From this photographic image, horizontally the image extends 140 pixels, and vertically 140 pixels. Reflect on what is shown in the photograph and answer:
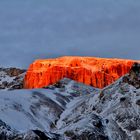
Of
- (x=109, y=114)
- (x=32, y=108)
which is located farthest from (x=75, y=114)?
(x=109, y=114)

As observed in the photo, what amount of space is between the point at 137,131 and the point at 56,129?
23.5m

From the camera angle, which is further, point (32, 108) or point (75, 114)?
point (32, 108)

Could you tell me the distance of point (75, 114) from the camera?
159125mm

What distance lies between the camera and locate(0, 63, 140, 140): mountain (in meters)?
129

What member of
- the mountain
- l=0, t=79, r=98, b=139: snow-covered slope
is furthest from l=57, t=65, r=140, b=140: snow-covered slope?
l=0, t=79, r=98, b=139: snow-covered slope


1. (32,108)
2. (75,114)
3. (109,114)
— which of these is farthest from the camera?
(32,108)

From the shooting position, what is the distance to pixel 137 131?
446ft

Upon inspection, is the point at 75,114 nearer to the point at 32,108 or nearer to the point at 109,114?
the point at 32,108

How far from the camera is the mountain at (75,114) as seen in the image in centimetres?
12875

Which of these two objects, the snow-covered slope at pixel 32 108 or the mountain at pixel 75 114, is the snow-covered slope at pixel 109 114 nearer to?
the mountain at pixel 75 114

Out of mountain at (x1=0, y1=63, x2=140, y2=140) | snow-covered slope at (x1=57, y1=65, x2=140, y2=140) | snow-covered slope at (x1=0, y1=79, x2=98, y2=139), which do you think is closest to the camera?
mountain at (x1=0, y1=63, x2=140, y2=140)

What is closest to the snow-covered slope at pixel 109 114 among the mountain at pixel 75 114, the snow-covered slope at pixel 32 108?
the mountain at pixel 75 114

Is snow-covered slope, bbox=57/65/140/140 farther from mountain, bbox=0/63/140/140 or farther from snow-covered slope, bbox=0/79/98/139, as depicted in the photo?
snow-covered slope, bbox=0/79/98/139

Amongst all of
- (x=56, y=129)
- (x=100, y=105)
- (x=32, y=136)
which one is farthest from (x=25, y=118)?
(x=32, y=136)
